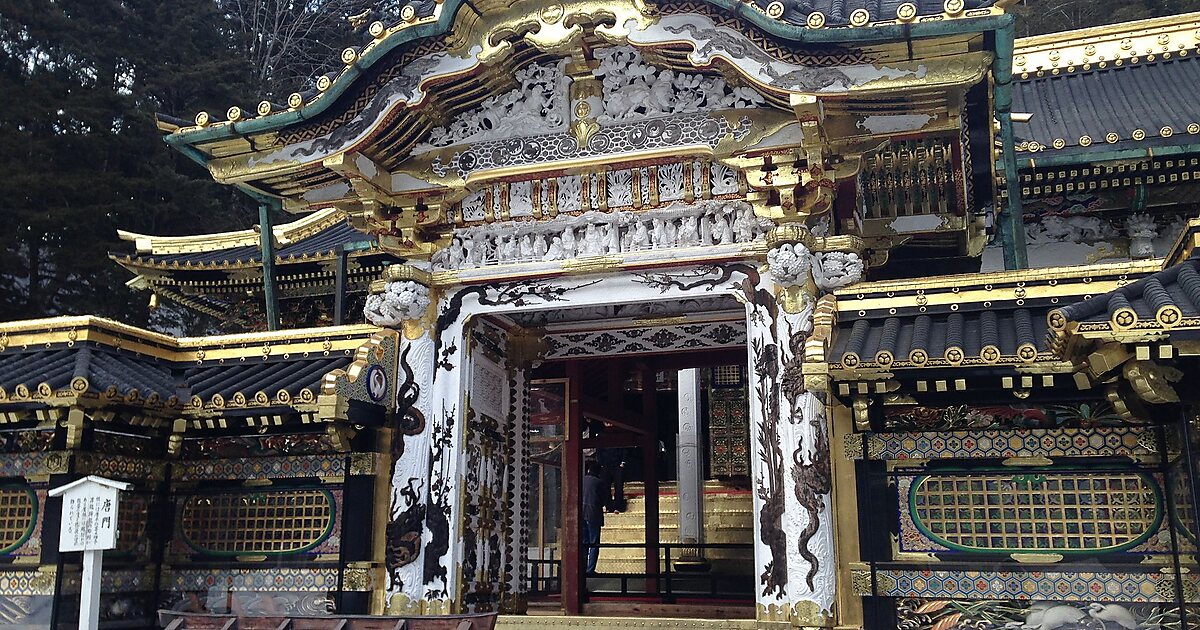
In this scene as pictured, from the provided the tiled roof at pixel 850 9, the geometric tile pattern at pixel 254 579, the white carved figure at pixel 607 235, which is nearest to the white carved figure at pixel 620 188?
the white carved figure at pixel 607 235

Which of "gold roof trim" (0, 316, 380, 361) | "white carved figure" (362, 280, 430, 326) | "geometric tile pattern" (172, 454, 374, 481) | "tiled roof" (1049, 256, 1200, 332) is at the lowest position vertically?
"geometric tile pattern" (172, 454, 374, 481)

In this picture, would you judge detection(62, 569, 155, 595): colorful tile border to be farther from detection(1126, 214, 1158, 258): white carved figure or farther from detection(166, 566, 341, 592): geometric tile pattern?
detection(1126, 214, 1158, 258): white carved figure

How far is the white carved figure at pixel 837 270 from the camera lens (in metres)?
7.58

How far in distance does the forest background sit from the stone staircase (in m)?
11.4

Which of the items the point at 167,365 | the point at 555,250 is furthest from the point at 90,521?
the point at 555,250

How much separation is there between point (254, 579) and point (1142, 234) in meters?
9.29

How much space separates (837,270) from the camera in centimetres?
759

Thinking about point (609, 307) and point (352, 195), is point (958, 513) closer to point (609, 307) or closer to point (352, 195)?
point (609, 307)

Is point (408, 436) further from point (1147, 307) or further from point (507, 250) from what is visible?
point (1147, 307)

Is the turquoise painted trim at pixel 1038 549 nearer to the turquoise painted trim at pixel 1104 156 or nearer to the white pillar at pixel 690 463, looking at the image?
the turquoise painted trim at pixel 1104 156

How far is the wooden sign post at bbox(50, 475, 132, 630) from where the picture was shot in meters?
6.89

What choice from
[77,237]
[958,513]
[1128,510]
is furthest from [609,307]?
[77,237]

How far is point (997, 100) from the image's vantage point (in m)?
7.55

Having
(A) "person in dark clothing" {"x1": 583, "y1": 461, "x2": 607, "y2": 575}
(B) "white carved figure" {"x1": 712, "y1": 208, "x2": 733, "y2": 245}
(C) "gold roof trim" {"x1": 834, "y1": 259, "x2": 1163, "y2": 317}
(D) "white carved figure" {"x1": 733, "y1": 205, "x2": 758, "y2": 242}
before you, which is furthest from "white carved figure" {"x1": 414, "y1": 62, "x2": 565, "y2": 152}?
(A) "person in dark clothing" {"x1": 583, "y1": 461, "x2": 607, "y2": 575}
